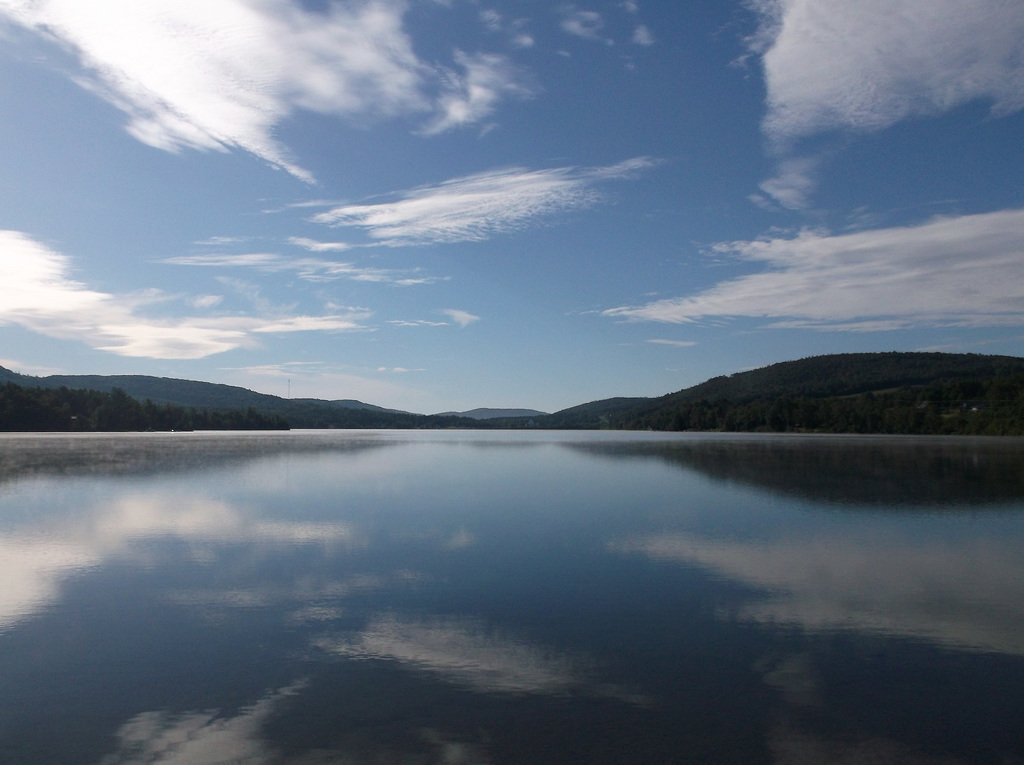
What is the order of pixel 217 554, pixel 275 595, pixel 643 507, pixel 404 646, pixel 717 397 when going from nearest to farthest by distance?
1. pixel 404 646
2. pixel 275 595
3. pixel 217 554
4. pixel 643 507
5. pixel 717 397

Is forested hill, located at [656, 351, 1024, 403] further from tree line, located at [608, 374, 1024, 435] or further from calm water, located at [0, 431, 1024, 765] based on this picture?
calm water, located at [0, 431, 1024, 765]

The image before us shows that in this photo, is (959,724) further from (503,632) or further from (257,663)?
(257,663)

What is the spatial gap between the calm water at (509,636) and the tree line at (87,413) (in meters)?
105

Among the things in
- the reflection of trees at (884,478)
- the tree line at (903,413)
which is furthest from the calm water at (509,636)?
the tree line at (903,413)

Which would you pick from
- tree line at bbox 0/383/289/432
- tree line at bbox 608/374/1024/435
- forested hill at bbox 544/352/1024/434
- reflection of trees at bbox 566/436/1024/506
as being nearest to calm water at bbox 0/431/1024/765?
reflection of trees at bbox 566/436/1024/506

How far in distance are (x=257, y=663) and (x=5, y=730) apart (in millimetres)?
2131

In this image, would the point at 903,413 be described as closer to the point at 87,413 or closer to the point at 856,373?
the point at 856,373

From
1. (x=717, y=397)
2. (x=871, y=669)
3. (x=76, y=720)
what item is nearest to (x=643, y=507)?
(x=871, y=669)

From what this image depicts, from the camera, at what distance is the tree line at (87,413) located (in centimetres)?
10488

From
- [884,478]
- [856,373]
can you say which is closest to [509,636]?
[884,478]

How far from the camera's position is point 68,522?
1631 cm

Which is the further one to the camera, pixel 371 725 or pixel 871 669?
pixel 871 669

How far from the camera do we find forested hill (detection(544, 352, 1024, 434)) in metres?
107

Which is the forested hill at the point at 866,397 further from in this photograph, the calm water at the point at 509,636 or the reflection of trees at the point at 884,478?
the calm water at the point at 509,636
